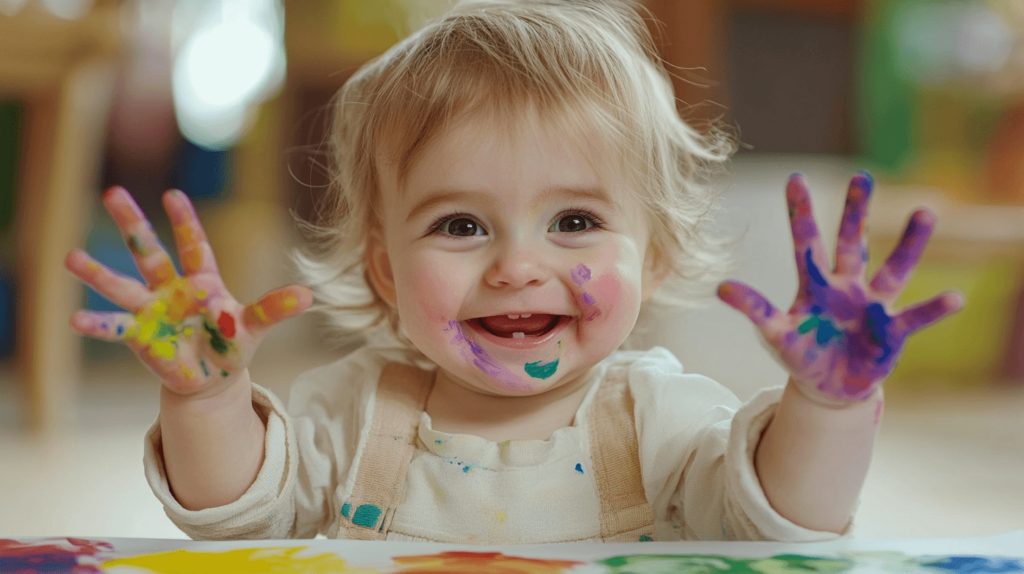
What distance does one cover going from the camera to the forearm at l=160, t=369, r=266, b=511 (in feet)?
2.52

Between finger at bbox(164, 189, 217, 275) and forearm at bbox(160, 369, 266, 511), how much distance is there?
0.10m

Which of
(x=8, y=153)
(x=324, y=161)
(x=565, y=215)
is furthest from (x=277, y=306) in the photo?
(x=8, y=153)

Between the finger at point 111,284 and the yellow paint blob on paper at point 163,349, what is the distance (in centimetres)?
3

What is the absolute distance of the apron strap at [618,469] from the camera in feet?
2.67

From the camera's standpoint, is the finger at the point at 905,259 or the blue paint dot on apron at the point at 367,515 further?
the blue paint dot on apron at the point at 367,515

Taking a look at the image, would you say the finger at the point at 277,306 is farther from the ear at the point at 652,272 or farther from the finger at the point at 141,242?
the ear at the point at 652,272

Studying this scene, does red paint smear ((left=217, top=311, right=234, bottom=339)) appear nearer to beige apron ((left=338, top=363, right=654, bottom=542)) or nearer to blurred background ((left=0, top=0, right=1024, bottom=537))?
beige apron ((left=338, top=363, right=654, bottom=542))

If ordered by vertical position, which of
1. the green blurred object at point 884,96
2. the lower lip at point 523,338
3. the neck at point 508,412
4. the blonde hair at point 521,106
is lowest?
the neck at point 508,412

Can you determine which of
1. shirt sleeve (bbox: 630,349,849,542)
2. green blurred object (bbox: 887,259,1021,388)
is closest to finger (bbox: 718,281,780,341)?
shirt sleeve (bbox: 630,349,849,542)

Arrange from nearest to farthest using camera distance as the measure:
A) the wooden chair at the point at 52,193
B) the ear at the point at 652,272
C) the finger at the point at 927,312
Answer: the finger at the point at 927,312, the ear at the point at 652,272, the wooden chair at the point at 52,193

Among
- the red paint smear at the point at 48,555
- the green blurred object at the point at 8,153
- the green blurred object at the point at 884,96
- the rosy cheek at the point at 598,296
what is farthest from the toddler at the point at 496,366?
the green blurred object at the point at 8,153

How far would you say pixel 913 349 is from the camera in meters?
3.28

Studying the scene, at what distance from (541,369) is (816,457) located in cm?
25

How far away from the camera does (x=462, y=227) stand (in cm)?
83
